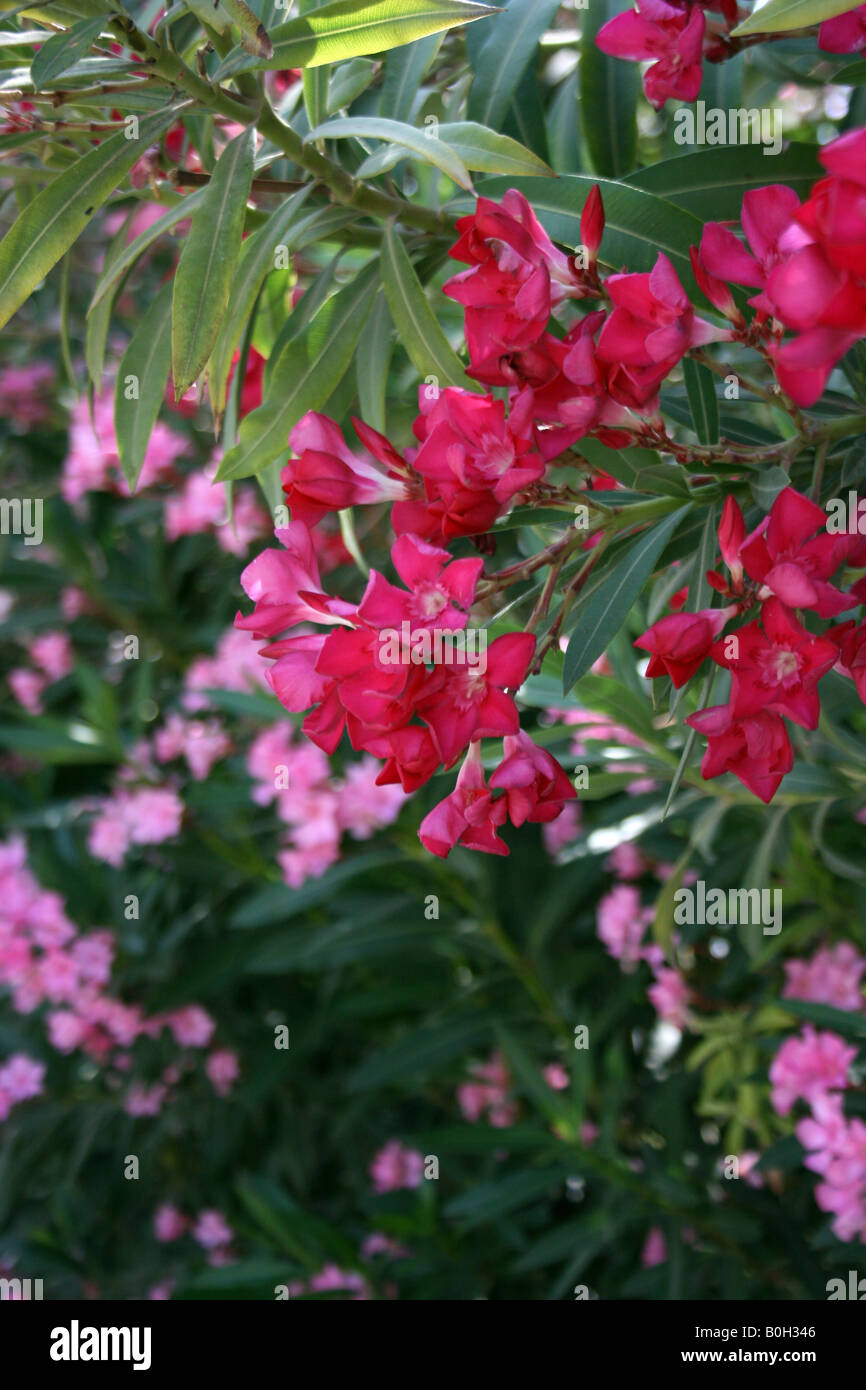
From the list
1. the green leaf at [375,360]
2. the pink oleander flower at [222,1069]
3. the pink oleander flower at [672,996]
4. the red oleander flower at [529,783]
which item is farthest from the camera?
the pink oleander flower at [222,1069]

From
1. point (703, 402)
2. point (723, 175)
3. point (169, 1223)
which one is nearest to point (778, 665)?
point (703, 402)

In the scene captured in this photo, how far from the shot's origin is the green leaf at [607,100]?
37.1 inches

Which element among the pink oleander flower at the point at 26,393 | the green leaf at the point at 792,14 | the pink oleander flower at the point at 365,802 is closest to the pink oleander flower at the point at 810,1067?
the pink oleander flower at the point at 365,802

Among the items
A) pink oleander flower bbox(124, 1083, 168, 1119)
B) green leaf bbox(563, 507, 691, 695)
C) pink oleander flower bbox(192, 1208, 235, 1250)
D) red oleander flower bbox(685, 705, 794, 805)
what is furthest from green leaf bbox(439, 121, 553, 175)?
pink oleander flower bbox(192, 1208, 235, 1250)

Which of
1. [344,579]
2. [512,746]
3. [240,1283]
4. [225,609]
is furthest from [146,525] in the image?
[512,746]

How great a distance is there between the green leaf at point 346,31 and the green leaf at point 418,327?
0.13 meters

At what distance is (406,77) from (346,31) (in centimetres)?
17

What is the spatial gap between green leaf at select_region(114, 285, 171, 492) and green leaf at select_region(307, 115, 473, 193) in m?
0.22

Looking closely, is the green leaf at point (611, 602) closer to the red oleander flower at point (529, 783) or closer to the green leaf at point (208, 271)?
the red oleander flower at point (529, 783)

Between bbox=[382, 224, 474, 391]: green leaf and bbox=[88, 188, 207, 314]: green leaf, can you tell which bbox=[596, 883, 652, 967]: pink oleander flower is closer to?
bbox=[382, 224, 474, 391]: green leaf

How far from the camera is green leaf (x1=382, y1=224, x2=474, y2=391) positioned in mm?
803

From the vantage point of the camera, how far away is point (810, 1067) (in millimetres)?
1373

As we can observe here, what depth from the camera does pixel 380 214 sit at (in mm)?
904
